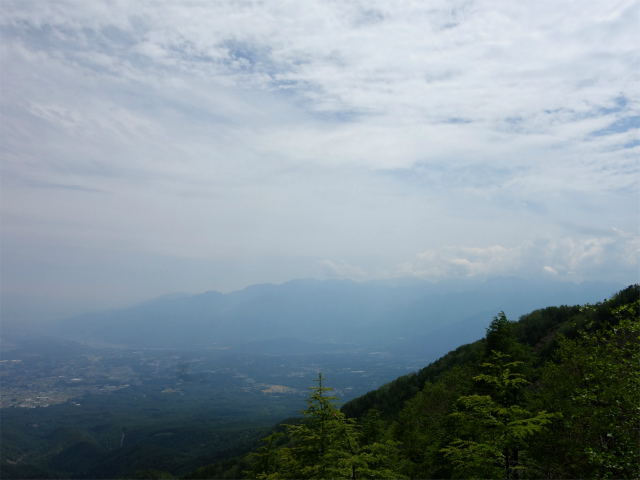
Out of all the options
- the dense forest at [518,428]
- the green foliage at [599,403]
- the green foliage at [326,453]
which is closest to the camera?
the green foliage at [599,403]

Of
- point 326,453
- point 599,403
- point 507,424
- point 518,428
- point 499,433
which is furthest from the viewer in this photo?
point 599,403

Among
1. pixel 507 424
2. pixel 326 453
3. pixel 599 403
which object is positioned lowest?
pixel 326 453

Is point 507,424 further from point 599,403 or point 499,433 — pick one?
point 599,403

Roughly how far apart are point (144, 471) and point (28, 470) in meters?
45.8

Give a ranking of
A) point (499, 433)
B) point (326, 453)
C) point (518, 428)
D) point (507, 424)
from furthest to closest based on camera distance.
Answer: point (326, 453)
point (499, 433)
point (507, 424)
point (518, 428)

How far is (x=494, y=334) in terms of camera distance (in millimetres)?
22656

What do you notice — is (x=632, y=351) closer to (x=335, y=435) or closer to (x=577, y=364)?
(x=577, y=364)

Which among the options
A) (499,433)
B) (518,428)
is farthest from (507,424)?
(518,428)

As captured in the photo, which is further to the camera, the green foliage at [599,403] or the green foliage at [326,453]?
the green foliage at [326,453]

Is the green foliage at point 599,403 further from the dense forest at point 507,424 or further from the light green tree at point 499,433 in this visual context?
the light green tree at point 499,433

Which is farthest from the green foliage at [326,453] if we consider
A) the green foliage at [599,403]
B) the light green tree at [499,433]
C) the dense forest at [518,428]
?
the green foliage at [599,403]

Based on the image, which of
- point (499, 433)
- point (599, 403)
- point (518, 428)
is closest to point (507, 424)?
point (499, 433)

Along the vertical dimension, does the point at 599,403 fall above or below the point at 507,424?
above

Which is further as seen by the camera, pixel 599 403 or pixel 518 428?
pixel 599 403
